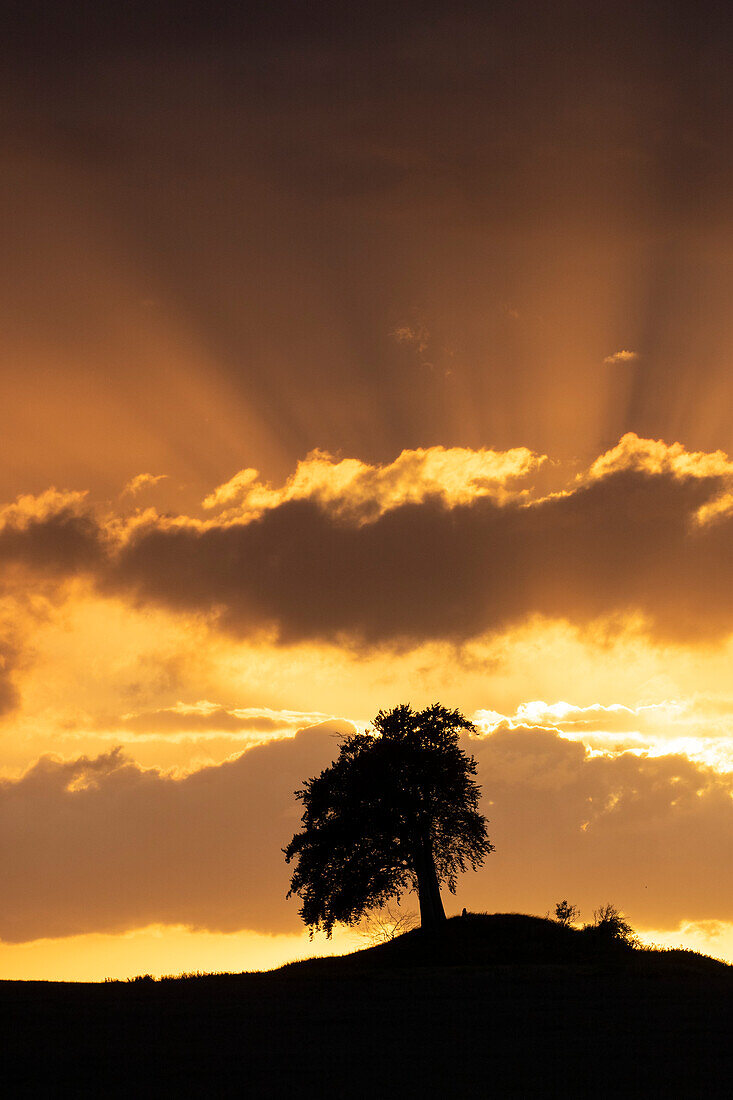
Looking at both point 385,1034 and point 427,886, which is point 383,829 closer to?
point 427,886

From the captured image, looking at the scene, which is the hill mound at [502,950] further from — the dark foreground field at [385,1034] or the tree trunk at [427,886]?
the dark foreground field at [385,1034]

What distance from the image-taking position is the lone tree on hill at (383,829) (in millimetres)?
63781

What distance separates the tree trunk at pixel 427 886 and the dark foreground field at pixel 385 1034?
14660mm

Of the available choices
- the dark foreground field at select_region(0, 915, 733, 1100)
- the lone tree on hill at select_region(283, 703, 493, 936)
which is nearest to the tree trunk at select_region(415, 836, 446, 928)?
the lone tree on hill at select_region(283, 703, 493, 936)

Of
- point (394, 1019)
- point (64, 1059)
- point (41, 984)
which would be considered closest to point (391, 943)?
point (41, 984)

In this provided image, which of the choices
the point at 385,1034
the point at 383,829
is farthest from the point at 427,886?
the point at 385,1034

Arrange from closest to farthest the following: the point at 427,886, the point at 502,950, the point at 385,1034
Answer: the point at 385,1034
the point at 502,950
the point at 427,886

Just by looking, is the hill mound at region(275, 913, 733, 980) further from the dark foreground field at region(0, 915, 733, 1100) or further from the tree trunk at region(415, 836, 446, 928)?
the dark foreground field at region(0, 915, 733, 1100)

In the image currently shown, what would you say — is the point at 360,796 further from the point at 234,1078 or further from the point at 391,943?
the point at 234,1078

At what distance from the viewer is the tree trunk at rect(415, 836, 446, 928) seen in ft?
205

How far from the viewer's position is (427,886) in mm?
63469

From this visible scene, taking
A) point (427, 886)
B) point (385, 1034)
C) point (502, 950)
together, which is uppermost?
point (427, 886)

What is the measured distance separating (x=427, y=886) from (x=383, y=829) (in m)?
4.48

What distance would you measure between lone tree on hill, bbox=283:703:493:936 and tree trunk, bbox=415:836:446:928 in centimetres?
6
